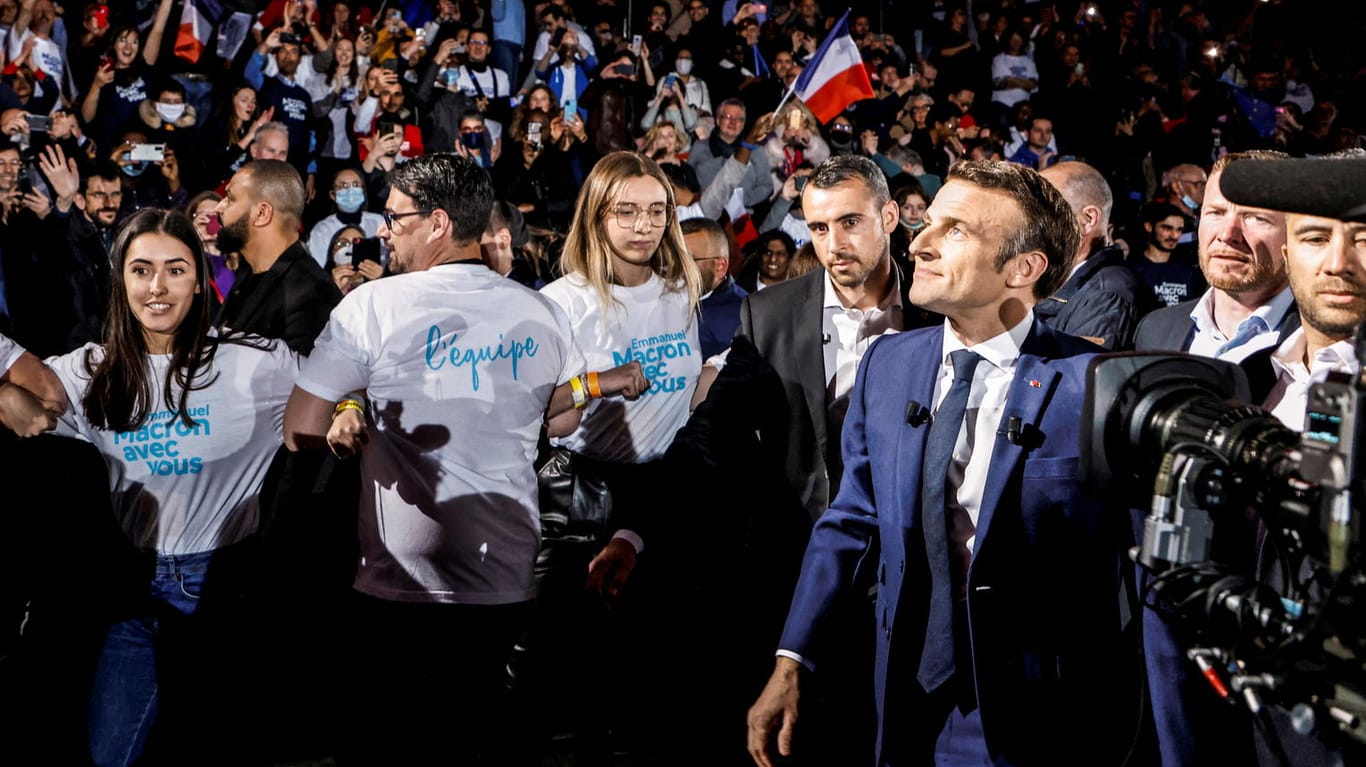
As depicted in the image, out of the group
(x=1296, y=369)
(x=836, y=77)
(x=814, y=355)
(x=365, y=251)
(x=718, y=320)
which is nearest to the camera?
(x=1296, y=369)

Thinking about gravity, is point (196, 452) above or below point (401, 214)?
below

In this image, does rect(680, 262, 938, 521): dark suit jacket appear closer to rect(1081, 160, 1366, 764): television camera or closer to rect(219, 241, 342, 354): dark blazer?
rect(219, 241, 342, 354): dark blazer

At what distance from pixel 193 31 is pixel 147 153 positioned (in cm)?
224

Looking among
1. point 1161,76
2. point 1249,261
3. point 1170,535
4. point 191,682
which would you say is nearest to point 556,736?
point 191,682

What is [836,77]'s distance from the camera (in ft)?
30.7

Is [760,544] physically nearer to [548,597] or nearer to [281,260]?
[548,597]

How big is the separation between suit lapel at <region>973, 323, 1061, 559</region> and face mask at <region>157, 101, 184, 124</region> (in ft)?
25.9

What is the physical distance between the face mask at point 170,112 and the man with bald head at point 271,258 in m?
4.23

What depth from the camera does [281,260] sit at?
469 centimetres

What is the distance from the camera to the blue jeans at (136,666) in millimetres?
3223

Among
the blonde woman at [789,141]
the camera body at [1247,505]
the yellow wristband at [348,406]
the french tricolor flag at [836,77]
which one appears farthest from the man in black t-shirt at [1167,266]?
the camera body at [1247,505]

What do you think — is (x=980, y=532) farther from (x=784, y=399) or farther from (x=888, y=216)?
(x=888, y=216)

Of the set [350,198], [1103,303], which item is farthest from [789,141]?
[1103,303]

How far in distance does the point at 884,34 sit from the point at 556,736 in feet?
37.6
